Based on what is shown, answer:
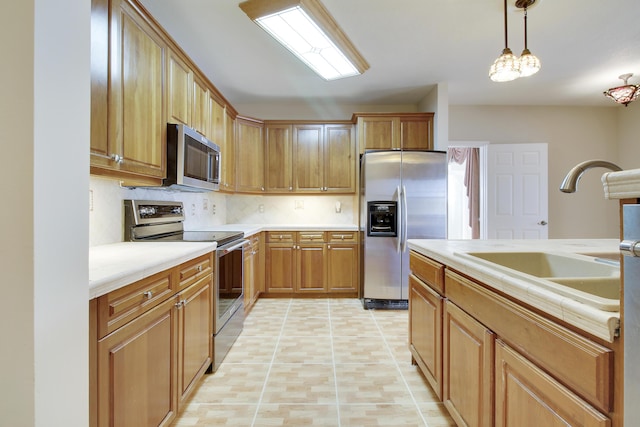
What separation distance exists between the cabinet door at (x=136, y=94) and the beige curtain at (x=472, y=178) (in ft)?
16.3

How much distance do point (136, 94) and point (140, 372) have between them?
1.39 metres

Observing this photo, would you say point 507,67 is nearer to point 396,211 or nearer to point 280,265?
point 396,211

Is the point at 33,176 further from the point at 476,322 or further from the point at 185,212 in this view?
the point at 185,212

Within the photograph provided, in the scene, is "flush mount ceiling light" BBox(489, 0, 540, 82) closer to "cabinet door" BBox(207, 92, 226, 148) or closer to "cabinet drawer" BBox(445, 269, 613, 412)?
"cabinet drawer" BBox(445, 269, 613, 412)

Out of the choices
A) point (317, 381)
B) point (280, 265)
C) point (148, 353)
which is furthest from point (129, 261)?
point (280, 265)

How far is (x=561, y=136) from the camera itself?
432 centimetres

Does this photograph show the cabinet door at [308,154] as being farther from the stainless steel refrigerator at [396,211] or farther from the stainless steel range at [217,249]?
the stainless steel range at [217,249]

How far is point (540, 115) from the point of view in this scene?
4324mm

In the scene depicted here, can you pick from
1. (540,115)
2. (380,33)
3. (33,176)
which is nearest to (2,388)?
(33,176)

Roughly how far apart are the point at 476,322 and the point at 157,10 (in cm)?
280

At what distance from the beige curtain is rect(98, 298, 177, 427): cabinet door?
5.04 metres

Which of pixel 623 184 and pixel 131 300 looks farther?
pixel 131 300

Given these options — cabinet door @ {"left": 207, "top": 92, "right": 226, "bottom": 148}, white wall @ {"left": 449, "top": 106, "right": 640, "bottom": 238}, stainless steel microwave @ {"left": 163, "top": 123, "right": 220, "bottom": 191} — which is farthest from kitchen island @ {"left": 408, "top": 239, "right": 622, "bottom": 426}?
white wall @ {"left": 449, "top": 106, "right": 640, "bottom": 238}

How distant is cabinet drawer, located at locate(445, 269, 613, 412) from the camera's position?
0.64 meters
